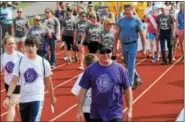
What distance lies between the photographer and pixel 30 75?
7812 mm

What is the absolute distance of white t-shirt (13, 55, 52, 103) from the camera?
780cm

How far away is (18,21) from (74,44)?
2.01 metres

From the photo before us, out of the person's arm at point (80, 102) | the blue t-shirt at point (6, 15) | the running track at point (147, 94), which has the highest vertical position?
the blue t-shirt at point (6, 15)

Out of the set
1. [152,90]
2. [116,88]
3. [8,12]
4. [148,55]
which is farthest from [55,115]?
[8,12]

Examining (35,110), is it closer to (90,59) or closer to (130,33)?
(90,59)

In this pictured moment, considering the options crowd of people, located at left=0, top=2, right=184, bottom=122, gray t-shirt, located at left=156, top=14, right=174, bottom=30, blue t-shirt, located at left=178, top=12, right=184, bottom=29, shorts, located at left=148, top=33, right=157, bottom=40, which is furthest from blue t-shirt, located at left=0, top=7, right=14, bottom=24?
blue t-shirt, located at left=178, top=12, right=184, bottom=29

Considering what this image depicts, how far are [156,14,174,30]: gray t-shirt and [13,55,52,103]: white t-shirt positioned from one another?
8.68m

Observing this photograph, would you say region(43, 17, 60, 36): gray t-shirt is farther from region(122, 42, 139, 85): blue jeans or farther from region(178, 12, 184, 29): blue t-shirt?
region(122, 42, 139, 85): blue jeans

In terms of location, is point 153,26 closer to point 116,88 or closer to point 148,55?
point 148,55

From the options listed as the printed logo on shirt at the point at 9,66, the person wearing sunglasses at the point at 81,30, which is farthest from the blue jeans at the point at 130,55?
the person wearing sunglasses at the point at 81,30

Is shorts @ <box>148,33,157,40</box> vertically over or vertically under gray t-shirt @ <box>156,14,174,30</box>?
under

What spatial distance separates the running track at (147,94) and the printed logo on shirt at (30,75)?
3.00 m

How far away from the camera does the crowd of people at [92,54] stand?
22.5ft

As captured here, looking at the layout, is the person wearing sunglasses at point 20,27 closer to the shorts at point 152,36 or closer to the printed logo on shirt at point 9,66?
the shorts at point 152,36
